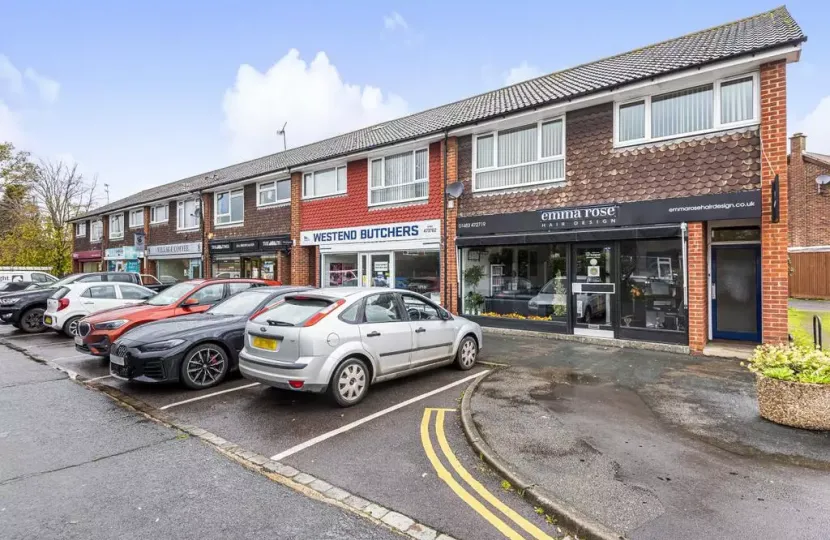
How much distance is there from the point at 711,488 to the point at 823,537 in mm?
686

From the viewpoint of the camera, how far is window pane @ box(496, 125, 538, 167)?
11.0m

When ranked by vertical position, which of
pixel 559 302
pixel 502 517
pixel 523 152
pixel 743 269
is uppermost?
pixel 523 152

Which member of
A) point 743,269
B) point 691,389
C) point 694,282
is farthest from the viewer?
point 743,269

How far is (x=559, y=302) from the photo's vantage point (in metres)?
10.6

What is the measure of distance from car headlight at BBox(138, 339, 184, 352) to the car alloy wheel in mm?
250

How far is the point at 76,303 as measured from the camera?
440 inches

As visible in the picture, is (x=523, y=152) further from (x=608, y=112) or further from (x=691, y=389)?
(x=691, y=389)

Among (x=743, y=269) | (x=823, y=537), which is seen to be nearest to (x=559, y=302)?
(x=743, y=269)

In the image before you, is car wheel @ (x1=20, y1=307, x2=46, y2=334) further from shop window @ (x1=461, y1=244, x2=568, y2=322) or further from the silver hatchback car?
shop window @ (x1=461, y1=244, x2=568, y2=322)

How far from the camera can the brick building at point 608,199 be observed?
809cm

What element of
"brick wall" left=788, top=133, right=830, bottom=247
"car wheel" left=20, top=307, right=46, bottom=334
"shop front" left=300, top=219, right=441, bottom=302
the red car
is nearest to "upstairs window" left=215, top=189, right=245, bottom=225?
"shop front" left=300, top=219, right=441, bottom=302

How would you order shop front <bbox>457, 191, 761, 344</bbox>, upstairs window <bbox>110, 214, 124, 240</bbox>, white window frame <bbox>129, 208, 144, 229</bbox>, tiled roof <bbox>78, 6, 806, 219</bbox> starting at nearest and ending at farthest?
tiled roof <bbox>78, 6, 806, 219</bbox> < shop front <bbox>457, 191, 761, 344</bbox> < white window frame <bbox>129, 208, 144, 229</bbox> < upstairs window <bbox>110, 214, 124, 240</bbox>

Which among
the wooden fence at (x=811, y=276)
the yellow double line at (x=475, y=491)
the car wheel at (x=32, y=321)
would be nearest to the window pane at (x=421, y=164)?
the yellow double line at (x=475, y=491)

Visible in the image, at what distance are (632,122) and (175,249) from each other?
21.1 metres
